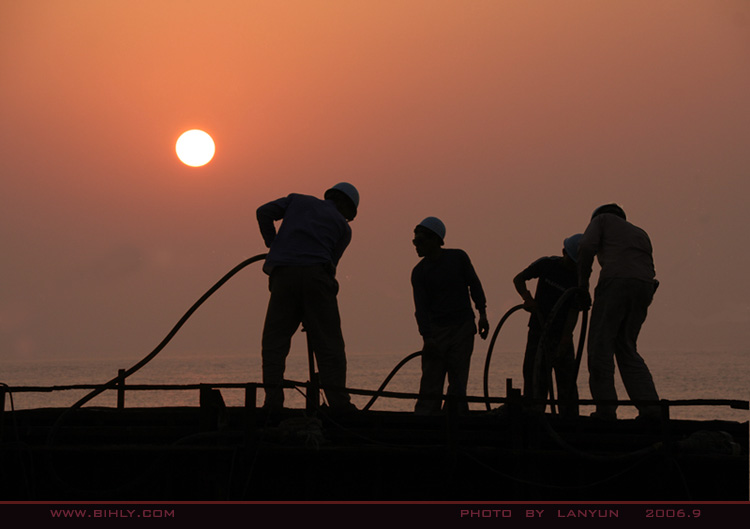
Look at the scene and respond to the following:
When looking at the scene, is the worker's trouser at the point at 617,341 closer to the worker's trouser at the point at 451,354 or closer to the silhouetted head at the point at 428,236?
the worker's trouser at the point at 451,354

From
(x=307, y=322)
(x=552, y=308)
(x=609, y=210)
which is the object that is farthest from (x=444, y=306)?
(x=307, y=322)

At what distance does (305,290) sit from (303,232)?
1.89 feet

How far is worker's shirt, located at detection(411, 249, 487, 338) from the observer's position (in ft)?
31.6

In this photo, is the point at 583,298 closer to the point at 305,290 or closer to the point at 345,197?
the point at 345,197

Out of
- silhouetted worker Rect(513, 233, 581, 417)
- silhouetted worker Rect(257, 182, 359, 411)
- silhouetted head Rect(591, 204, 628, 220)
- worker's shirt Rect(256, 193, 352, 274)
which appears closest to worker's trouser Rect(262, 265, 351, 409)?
A: silhouetted worker Rect(257, 182, 359, 411)

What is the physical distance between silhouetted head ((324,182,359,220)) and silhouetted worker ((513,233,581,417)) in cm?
255

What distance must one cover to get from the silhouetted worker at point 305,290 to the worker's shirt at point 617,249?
2.67 metres

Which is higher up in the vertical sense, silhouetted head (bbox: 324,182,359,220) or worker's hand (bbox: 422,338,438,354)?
silhouetted head (bbox: 324,182,359,220)

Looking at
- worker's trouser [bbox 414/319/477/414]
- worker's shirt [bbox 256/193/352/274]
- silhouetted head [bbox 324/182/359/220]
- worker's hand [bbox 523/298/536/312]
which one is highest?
silhouetted head [bbox 324/182/359/220]

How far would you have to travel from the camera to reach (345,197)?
8.27 m

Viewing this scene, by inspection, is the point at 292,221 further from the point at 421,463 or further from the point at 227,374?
the point at 227,374

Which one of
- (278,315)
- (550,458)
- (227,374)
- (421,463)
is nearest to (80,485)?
(278,315)

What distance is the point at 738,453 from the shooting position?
278 inches

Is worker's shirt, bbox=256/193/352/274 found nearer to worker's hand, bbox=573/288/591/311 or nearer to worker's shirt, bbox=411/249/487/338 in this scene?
worker's shirt, bbox=411/249/487/338
